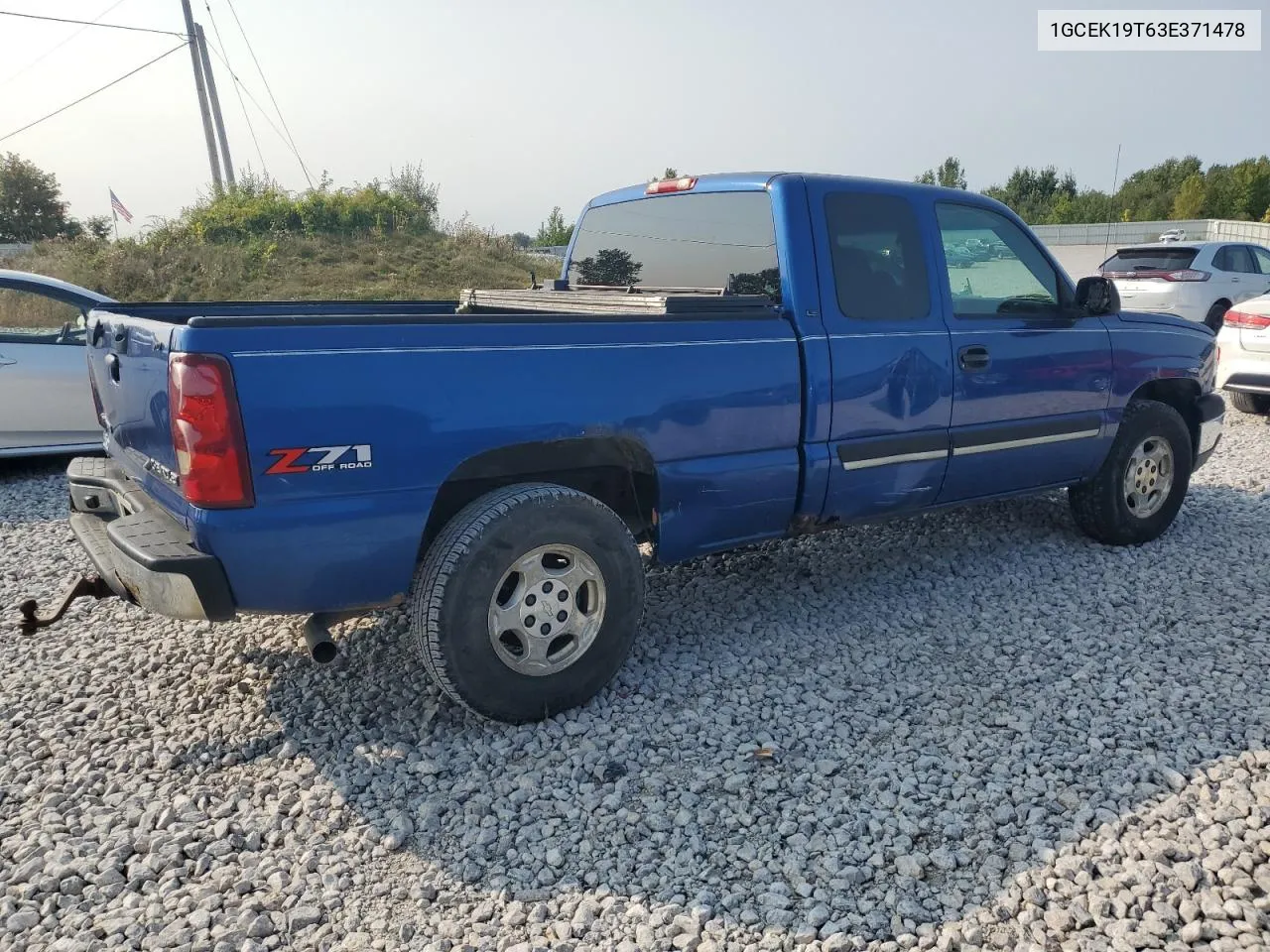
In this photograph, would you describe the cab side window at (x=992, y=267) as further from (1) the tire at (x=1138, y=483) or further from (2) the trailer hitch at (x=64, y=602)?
(2) the trailer hitch at (x=64, y=602)

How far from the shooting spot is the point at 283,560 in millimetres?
2916

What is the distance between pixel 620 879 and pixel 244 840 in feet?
3.74

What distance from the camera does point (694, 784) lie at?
3.09 metres

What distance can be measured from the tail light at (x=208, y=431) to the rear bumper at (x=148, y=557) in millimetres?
207

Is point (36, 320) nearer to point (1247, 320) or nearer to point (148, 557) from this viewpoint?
point (148, 557)

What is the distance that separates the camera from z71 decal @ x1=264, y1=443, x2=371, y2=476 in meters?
2.84

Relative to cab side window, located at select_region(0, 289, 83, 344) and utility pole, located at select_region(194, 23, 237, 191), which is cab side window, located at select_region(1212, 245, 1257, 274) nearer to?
cab side window, located at select_region(0, 289, 83, 344)

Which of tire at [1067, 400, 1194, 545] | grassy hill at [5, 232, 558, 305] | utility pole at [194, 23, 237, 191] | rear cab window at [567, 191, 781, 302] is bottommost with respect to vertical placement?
tire at [1067, 400, 1194, 545]

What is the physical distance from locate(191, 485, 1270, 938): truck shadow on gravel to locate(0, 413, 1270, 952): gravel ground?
13 millimetres

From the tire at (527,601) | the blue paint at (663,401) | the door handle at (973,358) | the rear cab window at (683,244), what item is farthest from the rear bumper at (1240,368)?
the tire at (527,601)

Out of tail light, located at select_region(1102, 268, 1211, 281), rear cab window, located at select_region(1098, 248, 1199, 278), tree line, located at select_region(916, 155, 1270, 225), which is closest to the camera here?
tail light, located at select_region(1102, 268, 1211, 281)

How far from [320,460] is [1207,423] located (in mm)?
5090

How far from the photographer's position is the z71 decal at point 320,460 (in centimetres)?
284

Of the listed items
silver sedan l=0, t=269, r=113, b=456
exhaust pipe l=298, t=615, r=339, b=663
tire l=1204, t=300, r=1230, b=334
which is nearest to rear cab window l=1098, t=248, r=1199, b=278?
tire l=1204, t=300, r=1230, b=334
